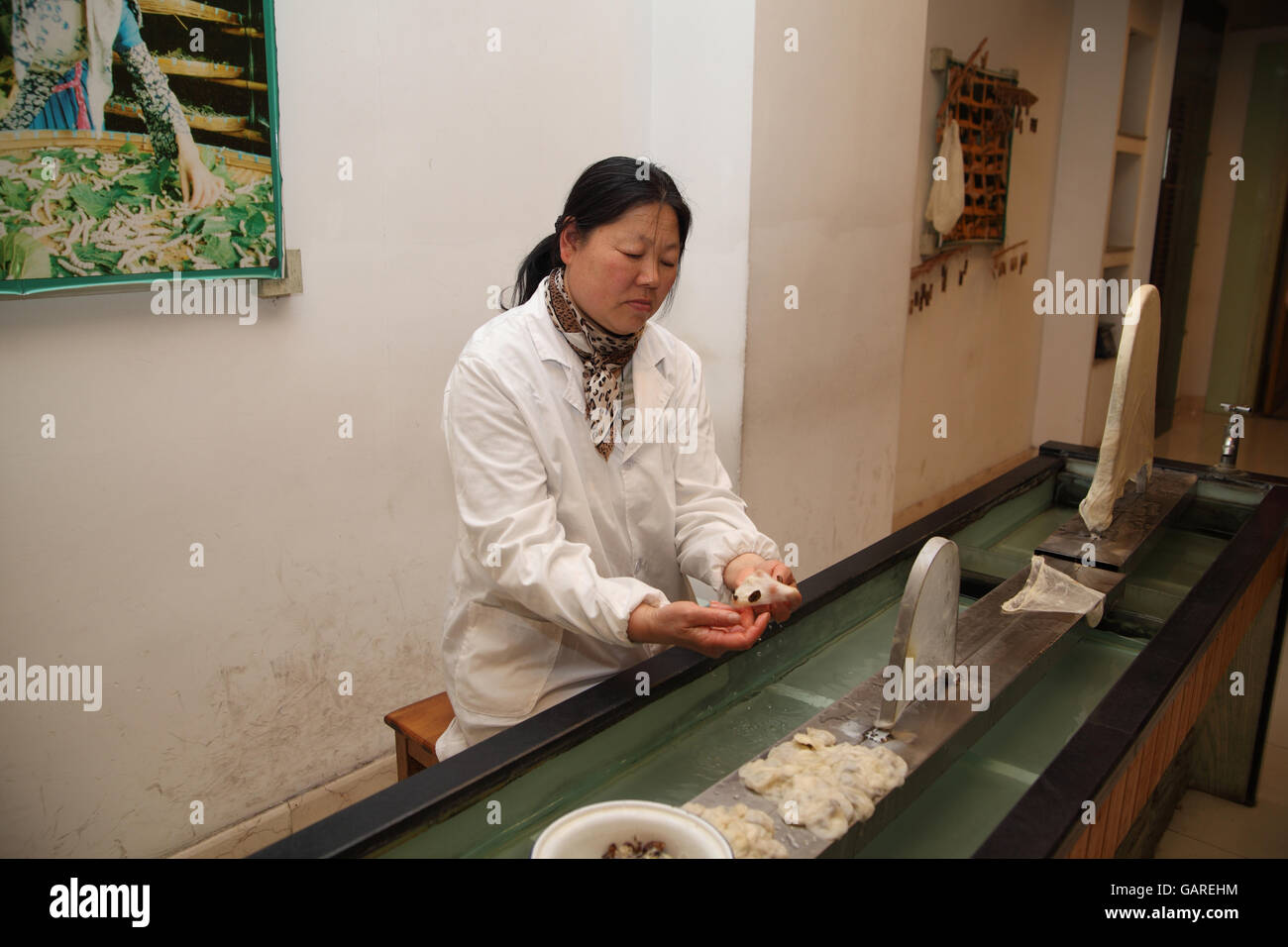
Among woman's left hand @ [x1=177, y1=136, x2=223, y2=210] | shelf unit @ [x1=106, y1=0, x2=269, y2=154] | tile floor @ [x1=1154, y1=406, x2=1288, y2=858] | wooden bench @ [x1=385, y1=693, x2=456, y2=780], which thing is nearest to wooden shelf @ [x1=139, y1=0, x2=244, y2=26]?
shelf unit @ [x1=106, y1=0, x2=269, y2=154]

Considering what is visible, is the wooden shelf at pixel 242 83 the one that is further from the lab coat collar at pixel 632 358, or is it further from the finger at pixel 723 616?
the finger at pixel 723 616

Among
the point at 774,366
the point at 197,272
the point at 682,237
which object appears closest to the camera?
the point at 682,237

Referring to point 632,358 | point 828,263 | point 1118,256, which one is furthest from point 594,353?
point 1118,256

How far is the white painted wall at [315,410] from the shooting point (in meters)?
2.38

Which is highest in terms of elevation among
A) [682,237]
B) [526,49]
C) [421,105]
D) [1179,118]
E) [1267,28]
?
[1267,28]

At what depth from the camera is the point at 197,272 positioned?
247 centimetres

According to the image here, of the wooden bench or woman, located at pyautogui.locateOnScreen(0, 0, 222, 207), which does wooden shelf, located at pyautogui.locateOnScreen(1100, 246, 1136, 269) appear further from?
woman, located at pyautogui.locateOnScreen(0, 0, 222, 207)

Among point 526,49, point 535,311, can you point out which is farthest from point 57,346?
point 526,49

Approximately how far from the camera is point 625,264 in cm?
185

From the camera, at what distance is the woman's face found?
72.4 inches

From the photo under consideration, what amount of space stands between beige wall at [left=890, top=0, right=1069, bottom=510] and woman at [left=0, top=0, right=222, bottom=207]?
4.14 meters

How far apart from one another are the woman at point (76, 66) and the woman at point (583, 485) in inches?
39.9

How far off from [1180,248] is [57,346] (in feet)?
28.1

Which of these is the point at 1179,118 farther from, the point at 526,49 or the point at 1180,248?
the point at 526,49
